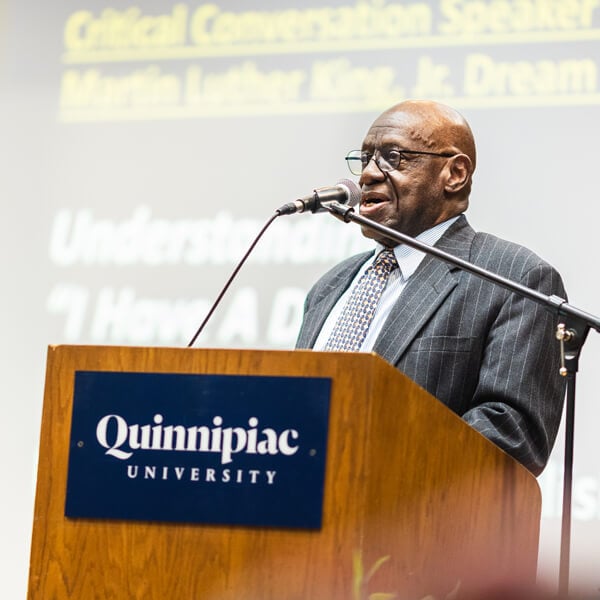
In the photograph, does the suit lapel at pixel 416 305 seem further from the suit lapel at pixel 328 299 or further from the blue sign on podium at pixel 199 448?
the blue sign on podium at pixel 199 448

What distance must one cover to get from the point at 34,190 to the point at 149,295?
2.32 feet

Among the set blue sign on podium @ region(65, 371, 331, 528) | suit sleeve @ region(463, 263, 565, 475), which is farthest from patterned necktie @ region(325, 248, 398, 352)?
blue sign on podium @ region(65, 371, 331, 528)

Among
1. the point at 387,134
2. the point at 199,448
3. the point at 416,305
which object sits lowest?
the point at 199,448

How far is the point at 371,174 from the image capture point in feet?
9.52

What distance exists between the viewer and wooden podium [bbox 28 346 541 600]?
1.70m

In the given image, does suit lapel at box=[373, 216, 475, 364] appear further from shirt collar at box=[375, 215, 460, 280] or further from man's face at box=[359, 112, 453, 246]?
man's face at box=[359, 112, 453, 246]

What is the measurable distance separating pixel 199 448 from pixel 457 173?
142cm

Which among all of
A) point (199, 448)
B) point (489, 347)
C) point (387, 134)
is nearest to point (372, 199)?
point (387, 134)

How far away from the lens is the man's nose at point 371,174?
2.89 meters

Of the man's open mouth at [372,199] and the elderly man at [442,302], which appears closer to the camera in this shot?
the elderly man at [442,302]

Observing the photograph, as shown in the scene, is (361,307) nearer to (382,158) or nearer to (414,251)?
(414,251)

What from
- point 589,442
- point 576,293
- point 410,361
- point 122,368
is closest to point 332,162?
point 576,293

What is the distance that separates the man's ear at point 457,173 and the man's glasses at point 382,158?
2cm

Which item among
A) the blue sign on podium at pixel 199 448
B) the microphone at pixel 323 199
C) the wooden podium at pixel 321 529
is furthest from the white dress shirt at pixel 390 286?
the blue sign on podium at pixel 199 448
